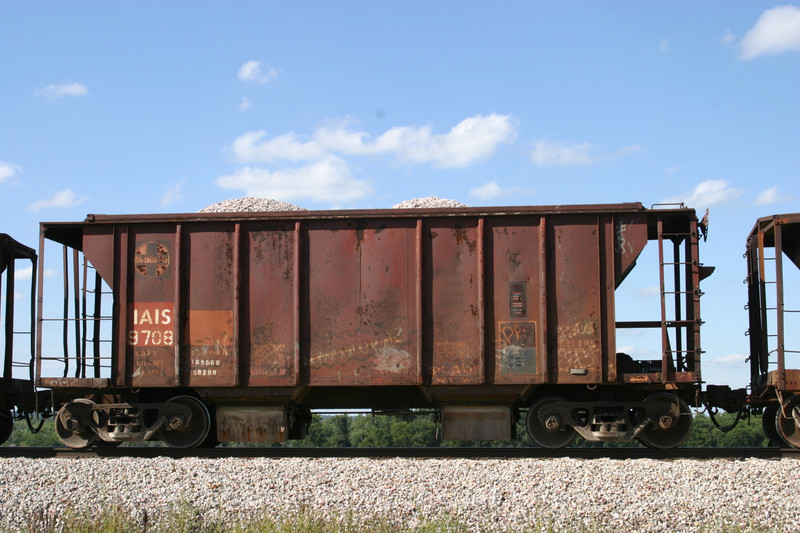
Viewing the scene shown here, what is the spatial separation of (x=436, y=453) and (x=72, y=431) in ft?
18.3

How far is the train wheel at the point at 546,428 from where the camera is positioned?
428 inches

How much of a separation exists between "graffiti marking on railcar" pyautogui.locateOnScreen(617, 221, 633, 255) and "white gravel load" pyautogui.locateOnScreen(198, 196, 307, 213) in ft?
17.5

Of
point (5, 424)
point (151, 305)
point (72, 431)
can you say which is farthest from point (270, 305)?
point (5, 424)

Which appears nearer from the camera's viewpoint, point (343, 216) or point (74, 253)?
point (343, 216)

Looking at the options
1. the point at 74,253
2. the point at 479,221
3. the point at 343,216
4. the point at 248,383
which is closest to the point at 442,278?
the point at 479,221

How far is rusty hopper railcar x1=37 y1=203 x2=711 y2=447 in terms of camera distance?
35.3 ft

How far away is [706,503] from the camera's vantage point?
7.37 m

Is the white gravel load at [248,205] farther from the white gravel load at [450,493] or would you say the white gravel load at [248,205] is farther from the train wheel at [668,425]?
the train wheel at [668,425]

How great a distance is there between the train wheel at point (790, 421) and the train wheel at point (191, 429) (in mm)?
8460

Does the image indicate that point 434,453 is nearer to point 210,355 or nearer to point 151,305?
point 210,355

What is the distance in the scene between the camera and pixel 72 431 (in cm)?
1122

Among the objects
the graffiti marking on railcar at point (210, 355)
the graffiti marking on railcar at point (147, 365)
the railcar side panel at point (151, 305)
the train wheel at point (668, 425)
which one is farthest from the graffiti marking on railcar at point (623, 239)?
the graffiti marking on railcar at point (147, 365)

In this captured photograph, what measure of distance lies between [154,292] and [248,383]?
80.1 inches

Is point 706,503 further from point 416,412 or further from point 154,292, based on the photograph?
point 154,292
